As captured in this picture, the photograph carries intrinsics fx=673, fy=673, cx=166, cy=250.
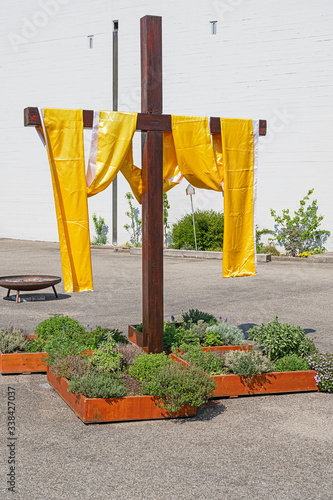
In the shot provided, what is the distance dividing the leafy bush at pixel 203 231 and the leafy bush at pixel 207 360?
15.3 meters

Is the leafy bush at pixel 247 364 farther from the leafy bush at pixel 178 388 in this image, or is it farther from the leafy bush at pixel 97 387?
the leafy bush at pixel 97 387

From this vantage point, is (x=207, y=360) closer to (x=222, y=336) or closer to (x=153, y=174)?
(x=222, y=336)

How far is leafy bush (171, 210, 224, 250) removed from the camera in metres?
22.1

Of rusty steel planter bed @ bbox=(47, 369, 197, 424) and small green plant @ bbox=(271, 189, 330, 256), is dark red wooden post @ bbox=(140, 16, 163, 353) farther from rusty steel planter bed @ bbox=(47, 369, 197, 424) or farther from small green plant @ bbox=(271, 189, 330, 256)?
small green plant @ bbox=(271, 189, 330, 256)

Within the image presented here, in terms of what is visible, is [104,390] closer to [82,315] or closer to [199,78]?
[82,315]

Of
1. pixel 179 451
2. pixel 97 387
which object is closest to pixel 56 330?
Result: pixel 97 387

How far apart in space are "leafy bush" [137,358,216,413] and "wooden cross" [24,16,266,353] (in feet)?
4.37

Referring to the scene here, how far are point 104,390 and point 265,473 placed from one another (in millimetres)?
1602

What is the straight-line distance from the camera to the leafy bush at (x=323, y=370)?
6.49 meters

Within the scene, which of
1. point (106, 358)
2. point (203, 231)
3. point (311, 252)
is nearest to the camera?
point (106, 358)

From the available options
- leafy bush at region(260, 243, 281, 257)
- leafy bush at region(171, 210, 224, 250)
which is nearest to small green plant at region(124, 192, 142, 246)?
leafy bush at region(171, 210, 224, 250)

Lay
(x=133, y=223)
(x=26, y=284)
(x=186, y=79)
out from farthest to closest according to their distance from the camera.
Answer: (x=133, y=223) → (x=186, y=79) → (x=26, y=284)

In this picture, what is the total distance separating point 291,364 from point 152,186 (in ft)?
7.57

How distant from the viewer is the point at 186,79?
23.6 metres
